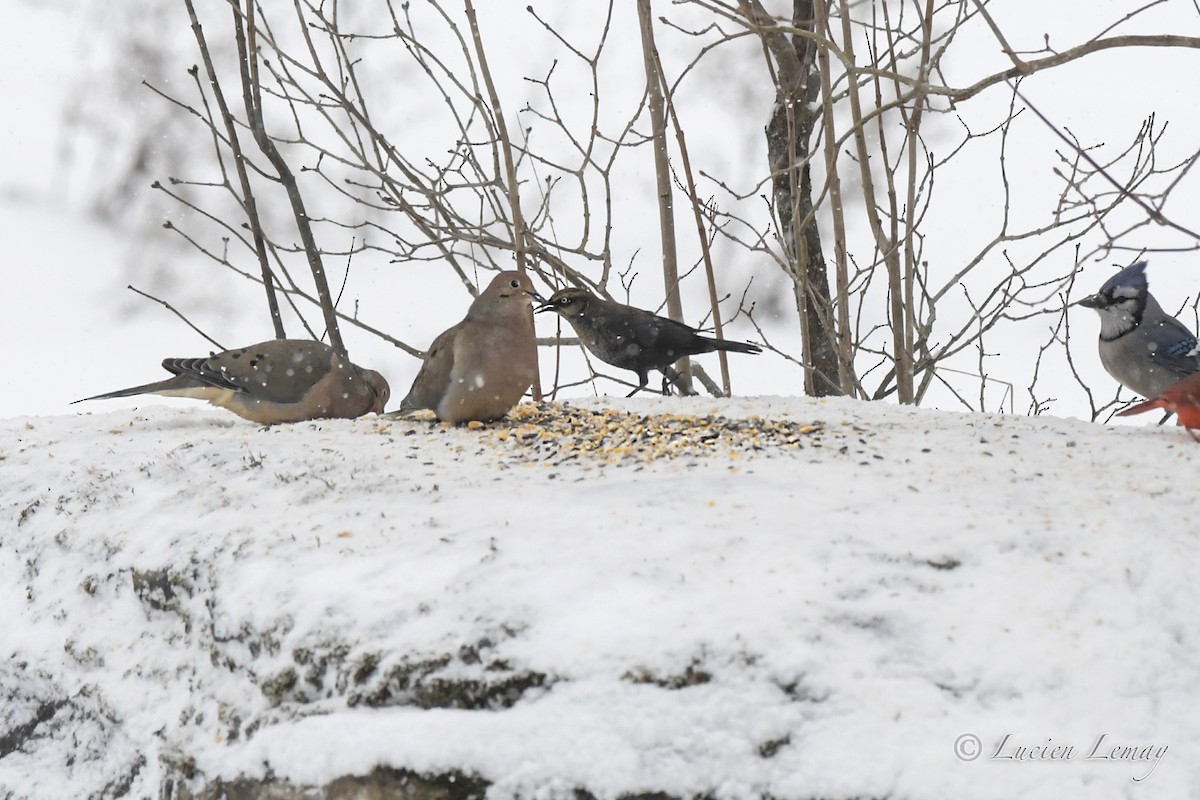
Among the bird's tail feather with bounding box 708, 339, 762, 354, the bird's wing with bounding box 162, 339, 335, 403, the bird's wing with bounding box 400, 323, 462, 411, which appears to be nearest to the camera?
the bird's wing with bounding box 400, 323, 462, 411

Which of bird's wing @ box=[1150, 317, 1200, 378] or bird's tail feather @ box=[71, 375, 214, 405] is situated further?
bird's wing @ box=[1150, 317, 1200, 378]

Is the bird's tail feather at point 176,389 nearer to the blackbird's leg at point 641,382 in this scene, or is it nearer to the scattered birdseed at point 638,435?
the scattered birdseed at point 638,435

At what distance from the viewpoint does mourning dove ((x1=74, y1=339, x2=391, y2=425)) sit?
4414mm

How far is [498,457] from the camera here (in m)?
3.45

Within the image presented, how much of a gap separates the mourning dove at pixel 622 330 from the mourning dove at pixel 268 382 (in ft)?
3.66

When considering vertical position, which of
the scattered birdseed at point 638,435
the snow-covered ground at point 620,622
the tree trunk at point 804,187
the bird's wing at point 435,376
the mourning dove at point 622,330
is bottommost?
the snow-covered ground at point 620,622

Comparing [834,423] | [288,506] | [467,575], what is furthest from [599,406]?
[467,575]

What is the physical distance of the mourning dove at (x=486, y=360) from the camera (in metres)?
3.90

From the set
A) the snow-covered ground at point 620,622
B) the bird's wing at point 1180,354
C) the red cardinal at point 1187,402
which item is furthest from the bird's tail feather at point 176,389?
the bird's wing at point 1180,354

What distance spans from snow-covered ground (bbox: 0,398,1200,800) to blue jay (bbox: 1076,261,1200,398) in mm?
2236

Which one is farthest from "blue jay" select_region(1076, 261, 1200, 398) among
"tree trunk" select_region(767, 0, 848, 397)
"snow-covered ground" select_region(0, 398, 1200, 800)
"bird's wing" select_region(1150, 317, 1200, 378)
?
"snow-covered ground" select_region(0, 398, 1200, 800)

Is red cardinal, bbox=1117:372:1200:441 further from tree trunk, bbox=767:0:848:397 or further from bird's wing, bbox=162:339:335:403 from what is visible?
bird's wing, bbox=162:339:335:403

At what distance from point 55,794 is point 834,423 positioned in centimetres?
246

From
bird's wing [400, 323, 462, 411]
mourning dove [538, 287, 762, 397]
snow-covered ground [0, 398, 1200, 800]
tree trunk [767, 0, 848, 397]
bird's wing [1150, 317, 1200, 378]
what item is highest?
tree trunk [767, 0, 848, 397]
